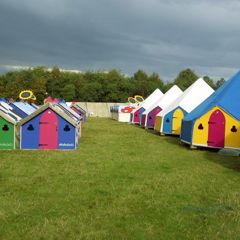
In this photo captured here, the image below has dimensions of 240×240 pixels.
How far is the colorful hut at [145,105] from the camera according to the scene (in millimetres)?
34500

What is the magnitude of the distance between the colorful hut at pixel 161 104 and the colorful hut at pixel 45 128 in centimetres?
1445

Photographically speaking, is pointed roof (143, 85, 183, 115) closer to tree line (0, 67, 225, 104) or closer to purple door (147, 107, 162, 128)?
purple door (147, 107, 162, 128)

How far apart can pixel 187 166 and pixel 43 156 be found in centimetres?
435

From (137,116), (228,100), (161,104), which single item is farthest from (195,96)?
(137,116)

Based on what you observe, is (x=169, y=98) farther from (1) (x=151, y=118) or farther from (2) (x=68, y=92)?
(2) (x=68, y=92)

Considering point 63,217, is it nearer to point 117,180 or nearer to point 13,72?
point 117,180

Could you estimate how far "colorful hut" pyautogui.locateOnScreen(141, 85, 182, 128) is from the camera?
28.4 metres

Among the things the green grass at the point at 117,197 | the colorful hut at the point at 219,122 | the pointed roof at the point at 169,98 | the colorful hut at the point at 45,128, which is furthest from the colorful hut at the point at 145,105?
the green grass at the point at 117,197

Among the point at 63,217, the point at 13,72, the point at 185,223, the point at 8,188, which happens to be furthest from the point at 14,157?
the point at 13,72

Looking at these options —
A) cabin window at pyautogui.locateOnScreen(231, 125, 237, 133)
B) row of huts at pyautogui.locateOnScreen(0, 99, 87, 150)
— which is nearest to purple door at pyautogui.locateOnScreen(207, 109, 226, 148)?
cabin window at pyautogui.locateOnScreen(231, 125, 237, 133)

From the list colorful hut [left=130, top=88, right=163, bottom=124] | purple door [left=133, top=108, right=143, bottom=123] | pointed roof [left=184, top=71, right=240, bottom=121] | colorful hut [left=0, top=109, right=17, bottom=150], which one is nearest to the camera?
colorful hut [left=0, top=109, right=17, bottom=150]

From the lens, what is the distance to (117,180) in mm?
9117

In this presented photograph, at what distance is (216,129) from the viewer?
614 inches

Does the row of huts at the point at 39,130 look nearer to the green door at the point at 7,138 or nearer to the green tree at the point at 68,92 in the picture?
the green door at the point at 7,138
